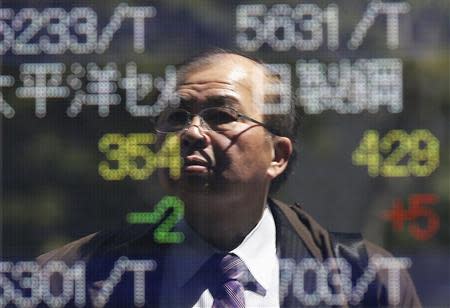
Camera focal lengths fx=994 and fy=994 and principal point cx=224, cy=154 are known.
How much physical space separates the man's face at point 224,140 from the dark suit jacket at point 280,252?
0.39ft

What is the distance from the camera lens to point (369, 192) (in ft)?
8.41

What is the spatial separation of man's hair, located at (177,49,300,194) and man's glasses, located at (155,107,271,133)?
0.09ft

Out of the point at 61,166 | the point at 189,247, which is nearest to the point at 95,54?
the point at 61,166

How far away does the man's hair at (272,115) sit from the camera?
255 centimetres

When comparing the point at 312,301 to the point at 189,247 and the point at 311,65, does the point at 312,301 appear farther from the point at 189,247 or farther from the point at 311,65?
the point at 311,65

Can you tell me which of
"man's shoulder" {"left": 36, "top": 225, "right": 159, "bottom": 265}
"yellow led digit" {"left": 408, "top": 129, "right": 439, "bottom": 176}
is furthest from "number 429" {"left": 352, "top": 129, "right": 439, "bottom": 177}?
"man's shoulder" {"left": 36, "top": 225, "right": 159, "bottom": 265}

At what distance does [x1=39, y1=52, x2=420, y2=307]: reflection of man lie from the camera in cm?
252

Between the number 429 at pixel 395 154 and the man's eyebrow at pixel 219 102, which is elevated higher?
the man's eyebrow at pixel 219 102

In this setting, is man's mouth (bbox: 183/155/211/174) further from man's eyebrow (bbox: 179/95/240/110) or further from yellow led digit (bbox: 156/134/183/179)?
man's eyebrow (bbox: 179/95/240/110)

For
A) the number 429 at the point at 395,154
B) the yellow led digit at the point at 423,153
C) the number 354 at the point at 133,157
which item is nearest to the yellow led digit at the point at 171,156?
the number 354 at the point at 133,157

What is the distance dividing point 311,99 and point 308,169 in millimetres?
181

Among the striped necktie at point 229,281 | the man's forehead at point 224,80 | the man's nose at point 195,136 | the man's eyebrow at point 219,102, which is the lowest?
the striped necktie at point 229,281

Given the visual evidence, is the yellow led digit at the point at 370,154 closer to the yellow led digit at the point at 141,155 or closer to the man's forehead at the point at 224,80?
the man's forehead at the point at 224,80

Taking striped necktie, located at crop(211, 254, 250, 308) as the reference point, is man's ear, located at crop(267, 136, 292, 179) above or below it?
above
